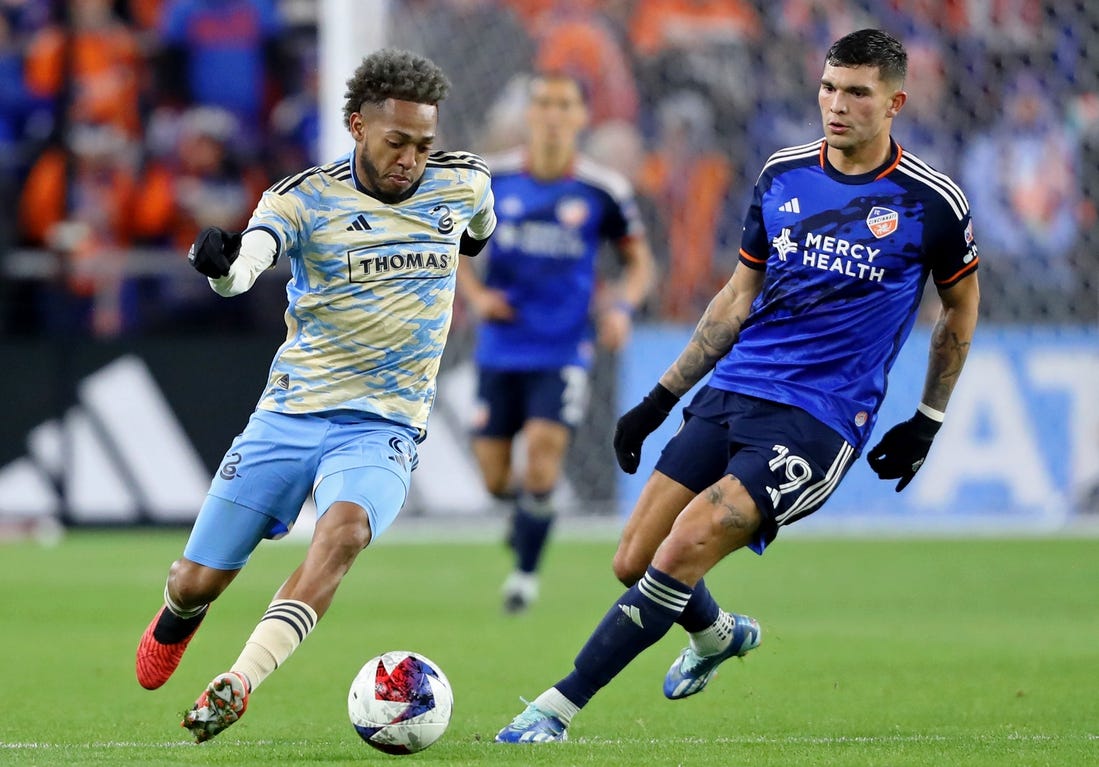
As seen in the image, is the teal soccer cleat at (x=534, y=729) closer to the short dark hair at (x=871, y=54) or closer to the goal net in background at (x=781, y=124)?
the short dark hair at (x=871, y=54)

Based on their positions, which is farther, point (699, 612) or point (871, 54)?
point (699, 612)

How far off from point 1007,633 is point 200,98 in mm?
9164

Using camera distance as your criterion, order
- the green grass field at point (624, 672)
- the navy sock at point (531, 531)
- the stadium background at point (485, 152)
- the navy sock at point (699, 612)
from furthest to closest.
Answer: the stadium background at point (485, 152) → the navy sock at point (531, 531) → the navy sock at point (699, 612) → the green grass field at point (624, 672)

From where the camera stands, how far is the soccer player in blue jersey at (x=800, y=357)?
19.2ft

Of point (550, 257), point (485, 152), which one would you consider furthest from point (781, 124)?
point (550, 257)

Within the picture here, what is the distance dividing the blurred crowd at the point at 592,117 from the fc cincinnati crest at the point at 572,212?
4057 millimetres

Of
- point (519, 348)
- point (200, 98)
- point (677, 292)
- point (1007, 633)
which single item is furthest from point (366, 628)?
point (200, 98)

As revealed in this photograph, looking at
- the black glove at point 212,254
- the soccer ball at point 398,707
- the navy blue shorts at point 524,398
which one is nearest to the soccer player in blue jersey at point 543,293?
the navy blue shorts at point 524,398

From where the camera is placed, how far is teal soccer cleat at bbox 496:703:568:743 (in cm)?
574

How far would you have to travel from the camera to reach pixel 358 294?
604 centimetres

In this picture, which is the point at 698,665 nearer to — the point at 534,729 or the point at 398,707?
the point at 534,729

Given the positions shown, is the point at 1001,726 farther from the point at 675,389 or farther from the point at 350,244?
the point at 350,244

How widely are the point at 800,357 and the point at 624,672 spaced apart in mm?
2368

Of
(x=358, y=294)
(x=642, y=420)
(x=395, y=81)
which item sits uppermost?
(x=395, y=81)
